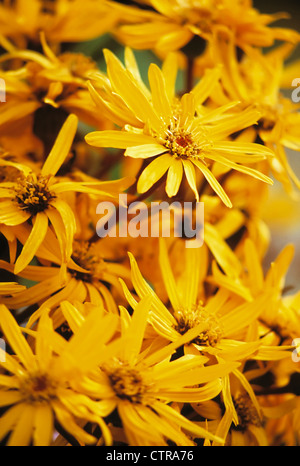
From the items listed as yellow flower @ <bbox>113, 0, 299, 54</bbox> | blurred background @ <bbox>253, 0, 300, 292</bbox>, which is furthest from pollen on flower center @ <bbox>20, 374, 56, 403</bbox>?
blurred background @ <bbox>253, 0, 300, 292</bbox>

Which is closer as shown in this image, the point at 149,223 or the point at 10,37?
the point at 149,223

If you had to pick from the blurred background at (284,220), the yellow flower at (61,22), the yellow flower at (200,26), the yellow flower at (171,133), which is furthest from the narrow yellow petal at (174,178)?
the blurred background at (284,220)

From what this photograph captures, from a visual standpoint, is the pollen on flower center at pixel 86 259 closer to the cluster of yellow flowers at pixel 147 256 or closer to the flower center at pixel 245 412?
the cluster of yellow flowers at pixel 147 256

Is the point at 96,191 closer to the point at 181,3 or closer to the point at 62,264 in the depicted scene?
the point at 62,264

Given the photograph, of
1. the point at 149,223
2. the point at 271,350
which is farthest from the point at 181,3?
the point at 271,350

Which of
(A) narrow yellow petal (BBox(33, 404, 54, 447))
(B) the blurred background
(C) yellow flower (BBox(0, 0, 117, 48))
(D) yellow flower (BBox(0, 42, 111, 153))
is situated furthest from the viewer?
(B) the blurred background

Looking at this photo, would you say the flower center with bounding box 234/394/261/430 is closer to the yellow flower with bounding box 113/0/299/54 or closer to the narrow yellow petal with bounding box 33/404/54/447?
the narrow yellow petal with bounding box 33/404/54/447
